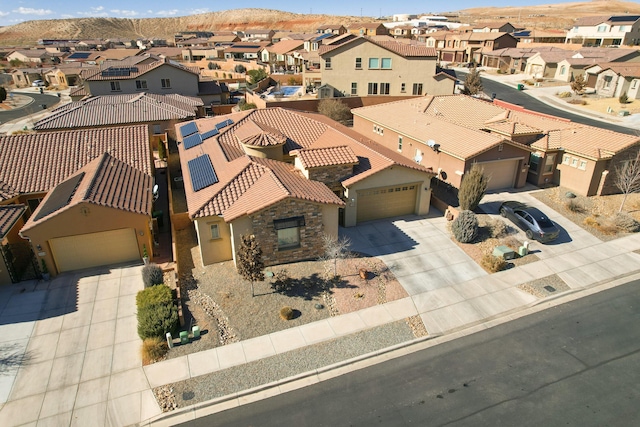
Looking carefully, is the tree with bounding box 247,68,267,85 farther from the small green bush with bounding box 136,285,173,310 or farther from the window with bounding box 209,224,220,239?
the small green bush with bounding box 136,285,173,310

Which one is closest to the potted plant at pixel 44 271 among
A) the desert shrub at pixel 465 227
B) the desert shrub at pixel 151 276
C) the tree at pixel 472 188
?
the desert shrub at pixel 151 276

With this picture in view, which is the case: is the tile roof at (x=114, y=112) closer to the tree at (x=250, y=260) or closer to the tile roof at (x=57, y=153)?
the tile roof at (x=57, y=153)

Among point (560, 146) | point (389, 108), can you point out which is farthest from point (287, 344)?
point (389, 108)

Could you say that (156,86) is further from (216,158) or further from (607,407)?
(607,407)

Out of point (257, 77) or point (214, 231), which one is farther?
point (257, 77)

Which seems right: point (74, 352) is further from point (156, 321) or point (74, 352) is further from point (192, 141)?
point (192, 141)

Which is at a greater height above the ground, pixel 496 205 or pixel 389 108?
pixel 389 108

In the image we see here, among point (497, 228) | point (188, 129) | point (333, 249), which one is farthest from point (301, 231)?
point (188, 129)
